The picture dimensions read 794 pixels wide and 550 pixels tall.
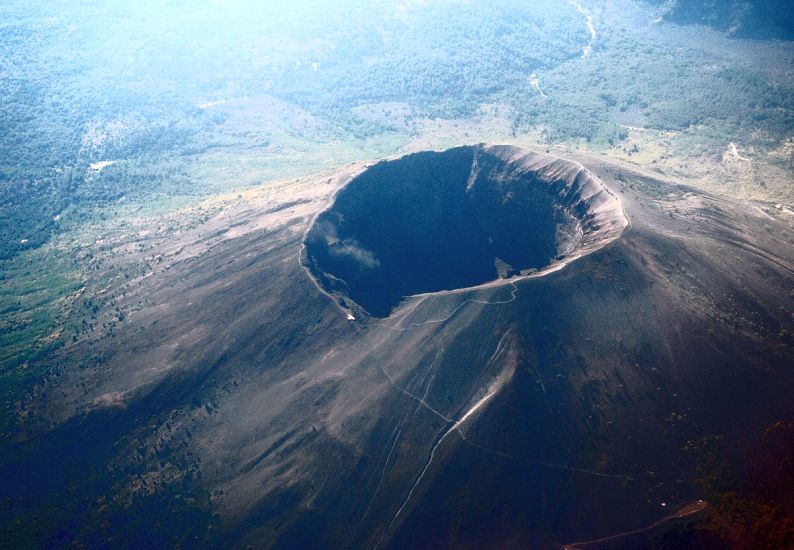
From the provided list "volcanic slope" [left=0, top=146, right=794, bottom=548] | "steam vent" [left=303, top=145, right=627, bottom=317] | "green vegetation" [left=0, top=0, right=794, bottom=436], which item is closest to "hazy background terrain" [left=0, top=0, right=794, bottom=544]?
"green vegetation" [left=0, top=0, right=794, bottom=436]

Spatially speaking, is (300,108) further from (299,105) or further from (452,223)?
(452,223)

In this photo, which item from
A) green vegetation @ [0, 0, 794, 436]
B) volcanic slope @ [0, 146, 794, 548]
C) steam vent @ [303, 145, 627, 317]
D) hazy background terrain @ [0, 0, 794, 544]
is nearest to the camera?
volcanic slope @ [0, 146, 794, 548]

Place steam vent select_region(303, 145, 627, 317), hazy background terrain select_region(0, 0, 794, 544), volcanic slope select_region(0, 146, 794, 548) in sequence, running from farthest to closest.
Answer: hazy background terrain select_region(0, 0, 794, 544) → steam vent select_region(303, 145, 627, 317) → volcanic slope select_region(0, 146, 794, 548)

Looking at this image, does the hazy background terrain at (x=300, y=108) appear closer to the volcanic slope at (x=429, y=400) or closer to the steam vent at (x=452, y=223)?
the volcanic slope at (x=429, y=400)

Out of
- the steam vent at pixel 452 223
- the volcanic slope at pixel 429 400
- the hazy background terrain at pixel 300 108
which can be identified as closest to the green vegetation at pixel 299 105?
the hazy background terrain at pixel 300 108

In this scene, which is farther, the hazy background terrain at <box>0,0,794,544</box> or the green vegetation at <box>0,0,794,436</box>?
the green vegetation at <box>0,0,794,436</box>

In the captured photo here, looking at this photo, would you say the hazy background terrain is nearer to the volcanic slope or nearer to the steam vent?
the volcanic slope
